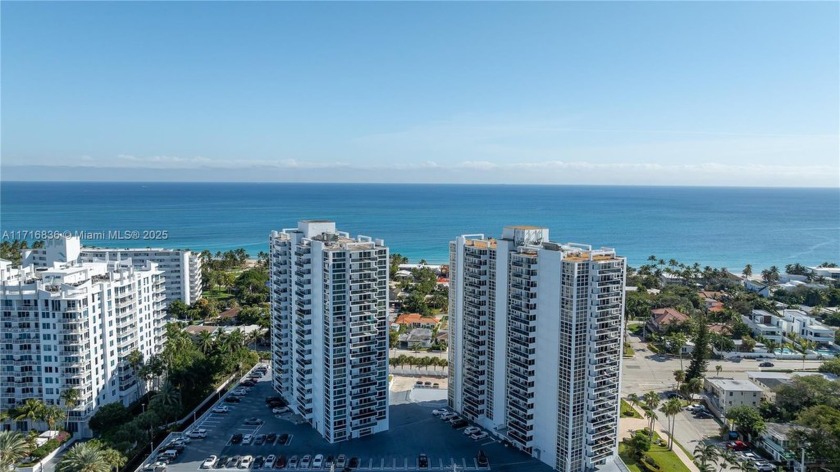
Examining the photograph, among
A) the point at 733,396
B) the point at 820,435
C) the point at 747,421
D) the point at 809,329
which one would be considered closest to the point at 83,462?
the point at 820,435

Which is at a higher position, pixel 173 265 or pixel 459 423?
pixel 173 265

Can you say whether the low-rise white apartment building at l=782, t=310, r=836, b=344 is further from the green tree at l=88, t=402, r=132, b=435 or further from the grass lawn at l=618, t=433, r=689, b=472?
the green tree at l=88, t=402, r=132, b=435

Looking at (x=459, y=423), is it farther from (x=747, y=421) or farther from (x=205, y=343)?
(x=205, y=343)

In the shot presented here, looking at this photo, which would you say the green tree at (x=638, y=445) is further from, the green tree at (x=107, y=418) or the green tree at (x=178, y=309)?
the green tree at (x=178, y=309)

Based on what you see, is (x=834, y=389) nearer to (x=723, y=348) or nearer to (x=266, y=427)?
(x=723, y=348)

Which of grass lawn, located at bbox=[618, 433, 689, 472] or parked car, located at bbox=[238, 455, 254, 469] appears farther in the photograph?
grass lawn, located at bbox=[618, 433, 689, 472]

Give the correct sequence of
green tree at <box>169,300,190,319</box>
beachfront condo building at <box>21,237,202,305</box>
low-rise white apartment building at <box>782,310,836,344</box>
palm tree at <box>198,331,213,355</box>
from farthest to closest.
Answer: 1. beachfront condo building at <box>21,237,202,305</box>
2. green tree at <box>169,300,190,319</box>
3. low-rise white apartment building at <box>782,310,836,344</box>
4. palm tree at <box>198,331,213,355</box>

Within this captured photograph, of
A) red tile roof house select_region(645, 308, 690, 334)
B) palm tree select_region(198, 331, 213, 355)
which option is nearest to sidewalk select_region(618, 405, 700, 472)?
red tile roof house select_region(645, 308, 690, 334)

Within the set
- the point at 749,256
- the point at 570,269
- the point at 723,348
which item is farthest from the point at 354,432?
the point at 749,256
